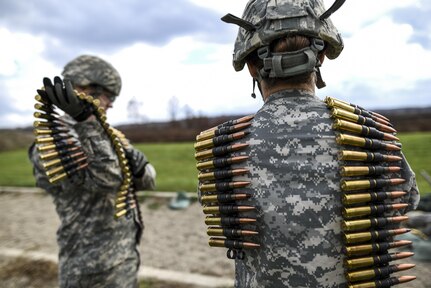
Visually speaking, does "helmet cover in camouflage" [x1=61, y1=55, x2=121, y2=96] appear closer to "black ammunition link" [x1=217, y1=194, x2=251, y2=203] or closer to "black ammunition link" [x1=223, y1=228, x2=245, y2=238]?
"black ammunition link" [x1=217, y1=194, x2=251, y2=203]

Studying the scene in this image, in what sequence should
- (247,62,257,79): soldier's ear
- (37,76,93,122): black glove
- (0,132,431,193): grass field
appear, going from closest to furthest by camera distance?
1. (247,62,257,79): soldier's ear
2. (37,76,93,122): black glove
3. (0,132,431,193): grass field

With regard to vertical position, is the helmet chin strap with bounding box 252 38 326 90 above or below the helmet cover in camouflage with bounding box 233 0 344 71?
below

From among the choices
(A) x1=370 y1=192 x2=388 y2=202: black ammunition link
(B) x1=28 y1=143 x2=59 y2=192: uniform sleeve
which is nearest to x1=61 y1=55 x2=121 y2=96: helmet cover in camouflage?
(B) x1=28 y1=143 x2=59 y2=192: uniform sleeve

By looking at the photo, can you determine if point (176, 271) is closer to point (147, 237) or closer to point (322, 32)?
point (147, 237)

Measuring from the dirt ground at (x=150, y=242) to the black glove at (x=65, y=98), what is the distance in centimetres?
330

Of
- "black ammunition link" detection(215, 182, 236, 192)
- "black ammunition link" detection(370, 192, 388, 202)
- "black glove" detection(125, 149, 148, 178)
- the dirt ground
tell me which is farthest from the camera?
the dirt ground

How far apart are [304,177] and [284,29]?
88 cm

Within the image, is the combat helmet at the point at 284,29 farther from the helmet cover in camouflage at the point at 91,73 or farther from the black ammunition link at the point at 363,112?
the helmet cover in camouflage at the point at 91,73

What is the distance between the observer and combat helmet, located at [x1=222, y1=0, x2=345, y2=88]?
205cm

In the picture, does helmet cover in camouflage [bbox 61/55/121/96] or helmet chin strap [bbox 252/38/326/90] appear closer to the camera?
helmet chin strap [bbox 252/38/326/90]

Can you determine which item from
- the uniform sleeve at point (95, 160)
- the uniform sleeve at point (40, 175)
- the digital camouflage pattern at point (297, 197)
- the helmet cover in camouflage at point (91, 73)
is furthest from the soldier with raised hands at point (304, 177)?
the uniform sleeve at point (40, 175)

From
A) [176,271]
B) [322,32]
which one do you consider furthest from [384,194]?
[176,271]

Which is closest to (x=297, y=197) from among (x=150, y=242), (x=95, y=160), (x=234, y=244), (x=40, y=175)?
(x=234, y=244)

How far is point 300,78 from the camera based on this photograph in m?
2.17
